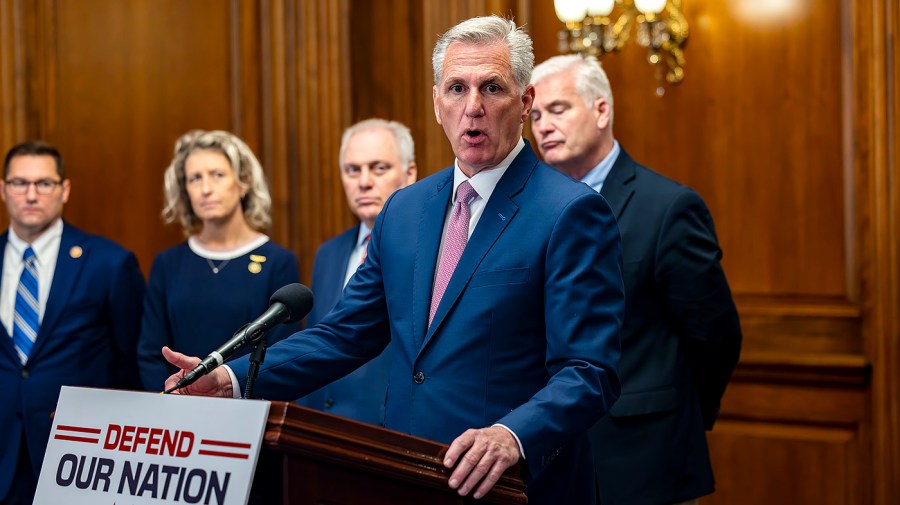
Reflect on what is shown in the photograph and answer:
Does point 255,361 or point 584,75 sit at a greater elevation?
point 584,75

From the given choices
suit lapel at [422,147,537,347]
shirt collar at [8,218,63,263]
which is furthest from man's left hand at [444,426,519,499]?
shirt collar at [8,218,63,263]

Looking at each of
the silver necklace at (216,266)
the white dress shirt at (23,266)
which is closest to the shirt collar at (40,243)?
the white dress shirt at (23,266)

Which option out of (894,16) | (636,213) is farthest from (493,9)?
(636,213)

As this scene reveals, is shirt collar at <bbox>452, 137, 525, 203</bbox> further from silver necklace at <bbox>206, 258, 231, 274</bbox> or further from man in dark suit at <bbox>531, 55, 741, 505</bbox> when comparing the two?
silver necklace at <bbox>206, 258, 231, 274</bbox>

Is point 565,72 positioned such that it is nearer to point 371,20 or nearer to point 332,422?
point 332,422

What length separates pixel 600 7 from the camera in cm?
440

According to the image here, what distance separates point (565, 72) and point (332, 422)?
193 centimetres

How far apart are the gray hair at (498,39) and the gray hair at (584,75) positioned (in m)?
1.15

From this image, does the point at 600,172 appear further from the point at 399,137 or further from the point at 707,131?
the point at 707,131

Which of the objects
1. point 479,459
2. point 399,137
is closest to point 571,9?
point 399,137

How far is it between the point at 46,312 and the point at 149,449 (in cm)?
225

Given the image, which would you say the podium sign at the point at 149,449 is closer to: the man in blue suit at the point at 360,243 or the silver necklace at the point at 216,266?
the man in blue suit at the point at 360,243

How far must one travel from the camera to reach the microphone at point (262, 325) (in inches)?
66.6

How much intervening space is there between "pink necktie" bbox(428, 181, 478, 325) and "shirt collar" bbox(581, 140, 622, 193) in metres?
1.07
